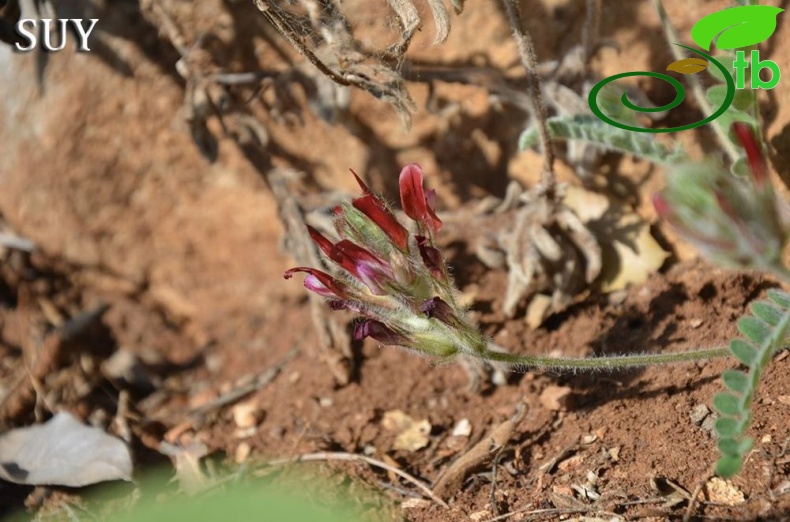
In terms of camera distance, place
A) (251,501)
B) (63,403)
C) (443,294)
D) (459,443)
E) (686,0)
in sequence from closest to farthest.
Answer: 1. (251,501)
2. (443,294)
3. (459,443)
4. (686,0)
5. (63,403)

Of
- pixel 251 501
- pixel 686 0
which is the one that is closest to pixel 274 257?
pixel 686 0

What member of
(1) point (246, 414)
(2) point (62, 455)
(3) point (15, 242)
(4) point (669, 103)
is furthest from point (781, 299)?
(3) point (15, 242)

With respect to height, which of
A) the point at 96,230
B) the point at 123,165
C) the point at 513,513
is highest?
the point at 123,165

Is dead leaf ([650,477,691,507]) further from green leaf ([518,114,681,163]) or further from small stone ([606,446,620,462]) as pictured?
green leaf ([518,114,681,163])

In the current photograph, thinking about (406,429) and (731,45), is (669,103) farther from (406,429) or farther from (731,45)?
(406,429)

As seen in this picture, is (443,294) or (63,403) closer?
(443,294)

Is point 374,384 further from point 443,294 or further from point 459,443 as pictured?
point 443,294

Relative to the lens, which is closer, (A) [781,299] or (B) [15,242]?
(A) [781,299]
